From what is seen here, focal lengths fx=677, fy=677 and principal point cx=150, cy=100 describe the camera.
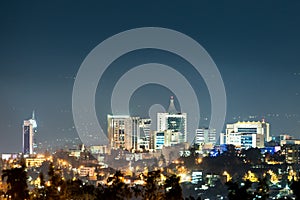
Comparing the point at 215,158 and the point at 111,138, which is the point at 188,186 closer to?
the point at 215,158

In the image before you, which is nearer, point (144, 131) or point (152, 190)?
point (152, 190)

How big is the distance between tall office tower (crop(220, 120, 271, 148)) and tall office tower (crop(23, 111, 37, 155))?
14.8 metres

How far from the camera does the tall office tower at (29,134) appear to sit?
5019 cm

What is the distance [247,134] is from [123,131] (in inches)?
435

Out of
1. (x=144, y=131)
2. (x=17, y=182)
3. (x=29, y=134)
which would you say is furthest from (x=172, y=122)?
(x=17, y=182)

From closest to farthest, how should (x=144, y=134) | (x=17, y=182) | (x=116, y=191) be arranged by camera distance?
(x=116, y=191) → (x=17, y=182) → (x=144, y=134)

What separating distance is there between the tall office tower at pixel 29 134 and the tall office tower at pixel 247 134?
48.5 ft

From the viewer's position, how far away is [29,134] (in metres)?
→ 51.2

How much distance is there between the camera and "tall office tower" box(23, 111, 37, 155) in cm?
5019

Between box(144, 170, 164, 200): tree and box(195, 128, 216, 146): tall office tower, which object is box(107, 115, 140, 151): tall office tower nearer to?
box(195, 128, 216, 146): tall office tower

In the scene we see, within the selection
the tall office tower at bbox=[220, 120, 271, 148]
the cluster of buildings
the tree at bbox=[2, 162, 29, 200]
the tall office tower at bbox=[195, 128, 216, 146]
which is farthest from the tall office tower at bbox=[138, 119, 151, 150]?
the tree at bbox=[2, 162, 29, 200]

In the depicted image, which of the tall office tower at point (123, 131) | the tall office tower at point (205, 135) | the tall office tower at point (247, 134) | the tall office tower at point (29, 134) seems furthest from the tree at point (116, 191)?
the tall office tower at point (205, 135)

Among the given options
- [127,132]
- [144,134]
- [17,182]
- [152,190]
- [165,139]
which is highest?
[127,132]

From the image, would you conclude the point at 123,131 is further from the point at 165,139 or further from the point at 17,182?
the point at 17,182
